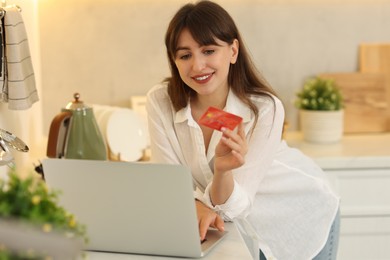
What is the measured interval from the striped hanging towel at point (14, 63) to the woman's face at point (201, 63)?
1.46ft

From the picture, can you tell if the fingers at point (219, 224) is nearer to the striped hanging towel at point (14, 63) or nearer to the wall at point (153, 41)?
the striped hanging towel at point (14, 63)

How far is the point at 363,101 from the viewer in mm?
2957

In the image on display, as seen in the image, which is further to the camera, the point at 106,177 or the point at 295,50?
the point at 295,50

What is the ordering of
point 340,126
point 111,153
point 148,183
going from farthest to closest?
1. point 340,126
2. point 111,153
3. point 148,183

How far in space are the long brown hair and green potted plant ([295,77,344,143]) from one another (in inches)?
33.0

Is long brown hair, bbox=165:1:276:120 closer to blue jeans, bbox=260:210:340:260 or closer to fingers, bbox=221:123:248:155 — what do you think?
fingers, bbox=221:123:248:155

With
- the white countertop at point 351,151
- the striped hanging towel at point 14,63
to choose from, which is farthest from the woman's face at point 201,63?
the white countertop at point 351,151

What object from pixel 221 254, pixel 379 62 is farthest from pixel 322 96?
pixel 221 254

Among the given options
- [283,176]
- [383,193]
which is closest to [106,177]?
[283,176]

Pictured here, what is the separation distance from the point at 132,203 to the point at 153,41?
164 centimetres

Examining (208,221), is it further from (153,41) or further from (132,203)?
(153,41)

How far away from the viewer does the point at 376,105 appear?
296cm

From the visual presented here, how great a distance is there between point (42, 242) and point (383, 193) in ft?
6.85

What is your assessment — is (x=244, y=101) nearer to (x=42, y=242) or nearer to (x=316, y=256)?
(x=316, y=256)
